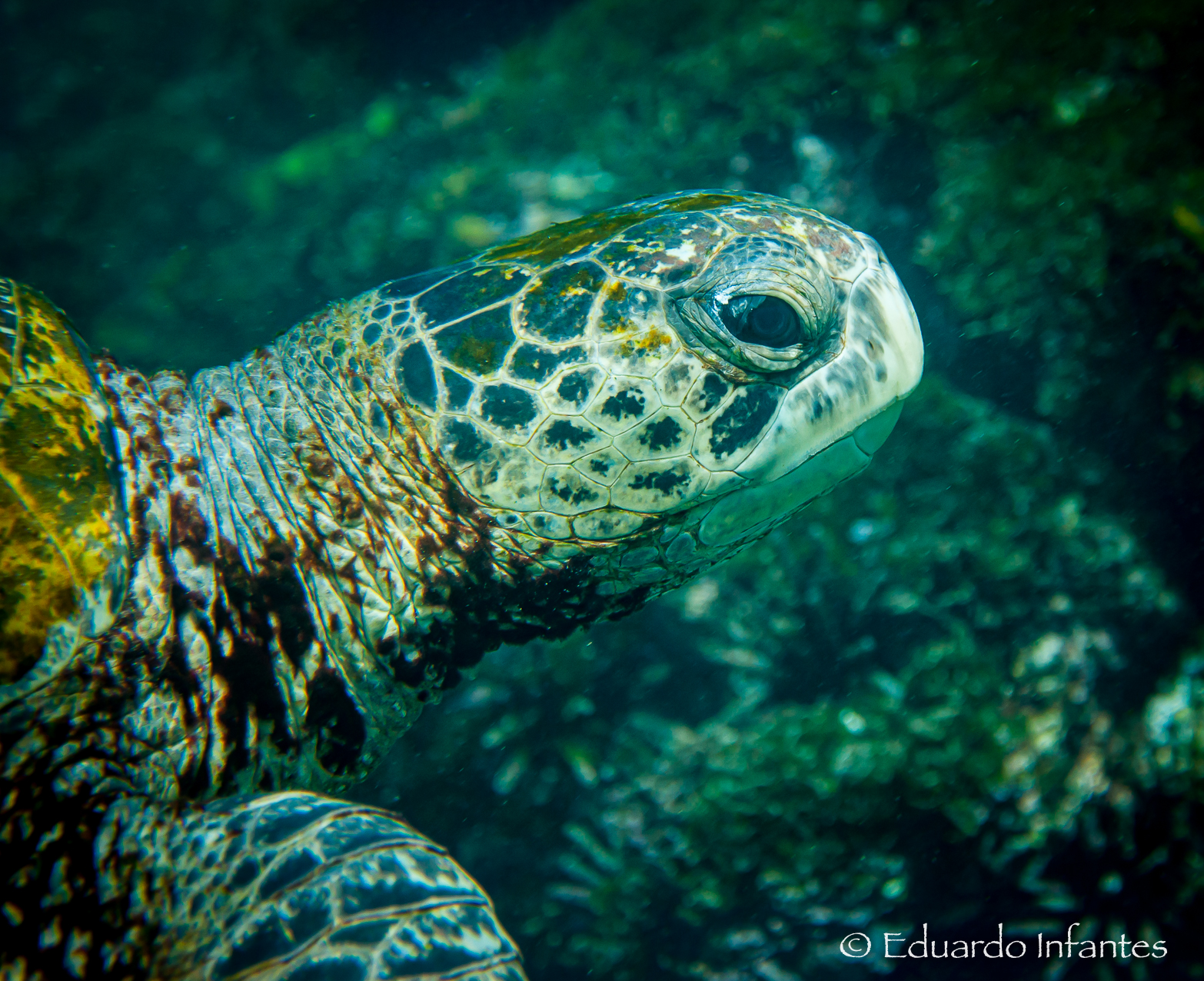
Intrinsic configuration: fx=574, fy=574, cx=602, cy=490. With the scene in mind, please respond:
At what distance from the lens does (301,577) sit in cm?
141

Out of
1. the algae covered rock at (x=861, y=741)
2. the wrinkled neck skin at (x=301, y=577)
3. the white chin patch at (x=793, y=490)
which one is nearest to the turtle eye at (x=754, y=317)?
the white chin patch at (x=793, y=490)

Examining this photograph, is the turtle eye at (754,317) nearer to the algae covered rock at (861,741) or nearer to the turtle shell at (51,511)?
the algae covered rock at (861,741)

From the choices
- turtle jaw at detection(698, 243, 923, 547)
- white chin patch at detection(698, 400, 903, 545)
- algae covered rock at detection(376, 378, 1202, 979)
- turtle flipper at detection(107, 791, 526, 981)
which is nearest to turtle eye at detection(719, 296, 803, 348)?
turtle jaw at detection(698, 243, 923, 547)

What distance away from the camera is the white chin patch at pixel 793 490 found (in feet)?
4.75

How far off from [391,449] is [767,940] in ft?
6.88

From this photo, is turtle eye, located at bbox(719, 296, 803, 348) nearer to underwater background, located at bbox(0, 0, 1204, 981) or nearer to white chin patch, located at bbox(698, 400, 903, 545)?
white chin patch, located at bbox(698, 400, 903, 545)

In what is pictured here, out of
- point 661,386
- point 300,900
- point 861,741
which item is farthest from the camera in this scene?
point 861,741

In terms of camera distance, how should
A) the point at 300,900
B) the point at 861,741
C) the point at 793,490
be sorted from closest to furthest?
the point at 300,900 → the point at 793,490 → the point at 861,741

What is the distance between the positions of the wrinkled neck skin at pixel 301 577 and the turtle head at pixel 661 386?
0.10 metres

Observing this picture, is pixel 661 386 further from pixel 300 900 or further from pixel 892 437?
pixel 892 437

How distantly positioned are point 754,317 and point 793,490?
1.47 feet

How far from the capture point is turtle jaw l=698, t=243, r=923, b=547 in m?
1.41

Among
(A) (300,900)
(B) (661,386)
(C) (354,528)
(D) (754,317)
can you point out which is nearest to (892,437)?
(D) (754,317)

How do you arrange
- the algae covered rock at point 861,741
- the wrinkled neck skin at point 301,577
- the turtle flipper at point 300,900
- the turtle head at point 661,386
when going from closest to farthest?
the turtle flipper at point 300,900 < the wrinkled neck skin at point 301,577 < the turtle head at point 661,386 < the algae covered rock at point 861,741
